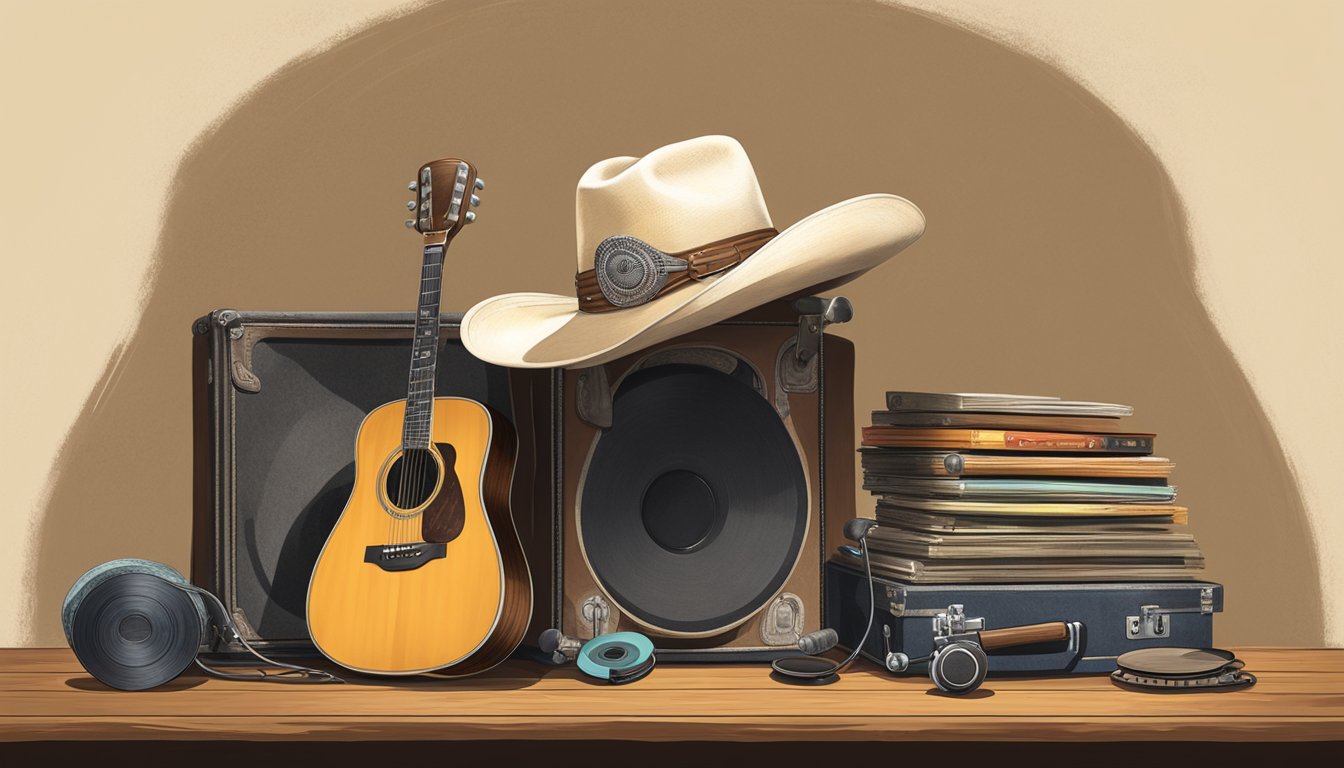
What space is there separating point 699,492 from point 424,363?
0.39 metres

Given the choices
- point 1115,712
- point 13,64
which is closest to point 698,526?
point 1115,712

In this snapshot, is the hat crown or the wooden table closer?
the wooden table

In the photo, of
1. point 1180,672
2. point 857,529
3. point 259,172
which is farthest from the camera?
point 259,172

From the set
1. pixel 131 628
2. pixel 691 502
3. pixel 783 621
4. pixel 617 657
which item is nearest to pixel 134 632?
pixel 131 628

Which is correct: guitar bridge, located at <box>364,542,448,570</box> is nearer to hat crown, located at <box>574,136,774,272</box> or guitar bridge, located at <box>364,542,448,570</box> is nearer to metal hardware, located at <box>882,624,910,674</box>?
hat crown, located at <box>574,136,774,272</box>

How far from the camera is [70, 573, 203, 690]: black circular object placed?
1.23 m

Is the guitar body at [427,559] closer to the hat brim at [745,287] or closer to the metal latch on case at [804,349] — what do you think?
the hat brim at [745,287]

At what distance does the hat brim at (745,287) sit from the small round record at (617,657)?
0.34 m

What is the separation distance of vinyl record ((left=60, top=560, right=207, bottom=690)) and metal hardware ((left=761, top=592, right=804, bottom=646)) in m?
0.69

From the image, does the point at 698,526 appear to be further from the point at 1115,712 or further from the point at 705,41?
the point at 705,41

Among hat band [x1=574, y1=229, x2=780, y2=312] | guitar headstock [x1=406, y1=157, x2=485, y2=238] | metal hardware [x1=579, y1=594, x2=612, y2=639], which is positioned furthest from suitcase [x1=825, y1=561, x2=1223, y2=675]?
guitar headstock [x1=406, y1=157, x2=485, y2=238]

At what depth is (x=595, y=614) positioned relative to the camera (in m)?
1.36

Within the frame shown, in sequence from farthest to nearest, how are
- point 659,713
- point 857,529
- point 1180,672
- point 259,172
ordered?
point 259,172, point 857,529, point 1180,672, point 659,713

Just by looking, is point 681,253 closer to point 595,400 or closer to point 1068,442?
point 595,400
